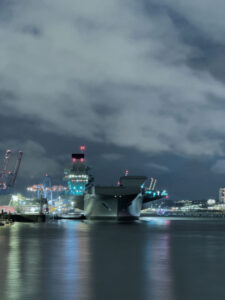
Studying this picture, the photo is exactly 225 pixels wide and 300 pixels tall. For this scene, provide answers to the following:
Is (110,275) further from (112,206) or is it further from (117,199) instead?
(112,206)

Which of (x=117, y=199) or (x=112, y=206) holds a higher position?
(x=117, y=199)

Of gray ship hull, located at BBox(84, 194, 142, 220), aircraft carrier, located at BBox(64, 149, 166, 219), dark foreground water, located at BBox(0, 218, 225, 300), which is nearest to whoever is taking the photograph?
dark foreground water, located at BBox(0, 218, 225, 300)

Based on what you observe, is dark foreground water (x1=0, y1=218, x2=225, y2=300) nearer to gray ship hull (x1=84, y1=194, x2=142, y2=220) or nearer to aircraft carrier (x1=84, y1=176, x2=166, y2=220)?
aircraft carrier (x1=84, y1=176, x2=166, y2=220)

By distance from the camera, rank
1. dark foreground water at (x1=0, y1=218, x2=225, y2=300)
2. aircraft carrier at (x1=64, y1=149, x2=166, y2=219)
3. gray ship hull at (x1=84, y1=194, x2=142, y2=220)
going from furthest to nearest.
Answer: gray ship hull at (x1=84, y1=194, x2=142, y2=220), aircraft carrier at (x1=64, y1=149, x2=166, y2=219), dark foreground water at (x1=0, y1=218, x2=225, y2=300)

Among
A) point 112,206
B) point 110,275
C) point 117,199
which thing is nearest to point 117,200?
point 117,199

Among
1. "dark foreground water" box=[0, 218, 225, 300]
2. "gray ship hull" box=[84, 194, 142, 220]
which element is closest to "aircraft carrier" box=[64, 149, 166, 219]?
"gray ship hull" box=[84, 194, 142, 220]

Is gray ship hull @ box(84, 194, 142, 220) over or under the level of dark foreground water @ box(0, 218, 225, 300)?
over

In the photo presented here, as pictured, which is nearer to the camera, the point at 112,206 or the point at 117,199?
the point at 117,199

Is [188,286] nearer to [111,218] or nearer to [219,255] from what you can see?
[219,255]

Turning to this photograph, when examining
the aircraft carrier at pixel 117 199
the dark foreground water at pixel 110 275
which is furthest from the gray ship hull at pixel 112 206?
the dark foreground water at pixel 110 275

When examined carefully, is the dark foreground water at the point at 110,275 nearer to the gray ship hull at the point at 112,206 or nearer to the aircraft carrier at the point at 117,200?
the aircraft carrier at the point at 117,200

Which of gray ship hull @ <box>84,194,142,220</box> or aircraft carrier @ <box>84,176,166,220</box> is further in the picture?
gray ship hull @ <box>84,194,142,220</box>

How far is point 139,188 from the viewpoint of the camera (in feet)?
559

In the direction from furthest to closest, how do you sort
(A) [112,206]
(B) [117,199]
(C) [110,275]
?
(A) [112,206]
(B) [117,199]
(C) [110,275]
